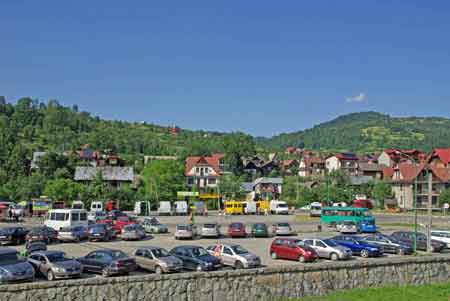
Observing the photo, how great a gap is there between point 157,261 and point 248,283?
463 cm

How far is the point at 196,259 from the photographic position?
28656 mm

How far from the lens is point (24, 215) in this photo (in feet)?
246

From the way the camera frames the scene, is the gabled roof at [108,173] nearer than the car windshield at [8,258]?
No

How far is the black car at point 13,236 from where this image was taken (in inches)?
1666

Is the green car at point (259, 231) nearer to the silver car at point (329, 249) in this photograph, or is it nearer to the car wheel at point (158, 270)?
the silver car at point (329, 249)

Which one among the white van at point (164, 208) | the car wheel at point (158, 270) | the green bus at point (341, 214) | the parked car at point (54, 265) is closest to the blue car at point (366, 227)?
the green bus at point (341, 214)

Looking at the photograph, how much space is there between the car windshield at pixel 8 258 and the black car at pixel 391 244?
2380 centimetres

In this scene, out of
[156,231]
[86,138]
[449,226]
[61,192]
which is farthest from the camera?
[86,138]

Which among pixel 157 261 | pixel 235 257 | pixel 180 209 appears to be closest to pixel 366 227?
pixel 235 257

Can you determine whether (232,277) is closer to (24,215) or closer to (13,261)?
(13,261)

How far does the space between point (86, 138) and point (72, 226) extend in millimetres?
153088

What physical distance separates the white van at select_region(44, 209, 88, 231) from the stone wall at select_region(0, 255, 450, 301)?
25664mm

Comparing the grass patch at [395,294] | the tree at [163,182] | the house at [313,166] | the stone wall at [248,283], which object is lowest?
the grass patch at [395,294]

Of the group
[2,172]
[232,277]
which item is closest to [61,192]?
[2,172]
